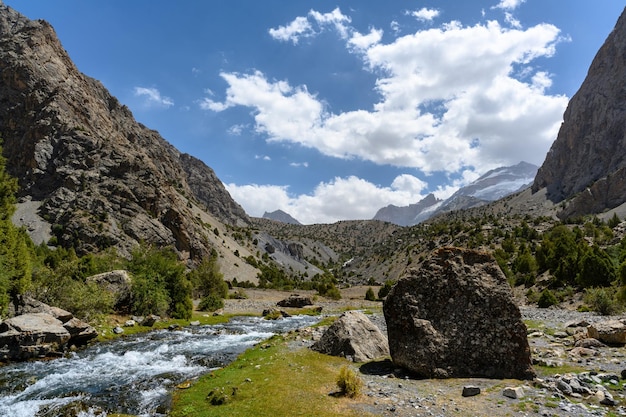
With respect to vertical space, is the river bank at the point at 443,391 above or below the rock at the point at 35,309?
below

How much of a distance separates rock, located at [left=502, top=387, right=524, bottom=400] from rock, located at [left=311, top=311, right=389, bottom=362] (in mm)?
8851

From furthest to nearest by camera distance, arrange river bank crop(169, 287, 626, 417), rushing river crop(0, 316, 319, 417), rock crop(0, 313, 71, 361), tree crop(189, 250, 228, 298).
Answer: tree crop(189, 250, 228, 298) → rock crop(0, 313, 71, 361) → rushing river crop(0, 316, 319, 417) → river bank crop(169, 287, 626, 417)

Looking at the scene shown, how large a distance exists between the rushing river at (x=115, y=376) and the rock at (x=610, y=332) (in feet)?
75.5

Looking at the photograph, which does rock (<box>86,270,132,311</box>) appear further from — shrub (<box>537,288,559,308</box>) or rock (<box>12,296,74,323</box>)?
shrub (<box>537,288,559,308</box>)

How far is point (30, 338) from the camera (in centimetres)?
2531

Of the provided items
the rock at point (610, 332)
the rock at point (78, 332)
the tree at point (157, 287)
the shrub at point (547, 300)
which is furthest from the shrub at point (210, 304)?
the rock at point (610, 332)

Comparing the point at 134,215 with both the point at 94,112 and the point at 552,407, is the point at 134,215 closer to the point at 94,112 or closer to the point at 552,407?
the point at 94,112

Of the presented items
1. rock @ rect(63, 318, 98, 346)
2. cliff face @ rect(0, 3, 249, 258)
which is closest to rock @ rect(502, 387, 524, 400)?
rock @ rect(63, 318, 98, 346)

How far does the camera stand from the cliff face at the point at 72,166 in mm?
109562

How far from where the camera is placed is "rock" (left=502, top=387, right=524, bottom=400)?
14281 mm

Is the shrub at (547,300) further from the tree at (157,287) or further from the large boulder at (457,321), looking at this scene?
the tree at (157,287)

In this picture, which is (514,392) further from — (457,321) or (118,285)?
(118,285)

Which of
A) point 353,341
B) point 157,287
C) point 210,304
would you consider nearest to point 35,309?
point 157,287

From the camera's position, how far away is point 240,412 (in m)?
14.3
